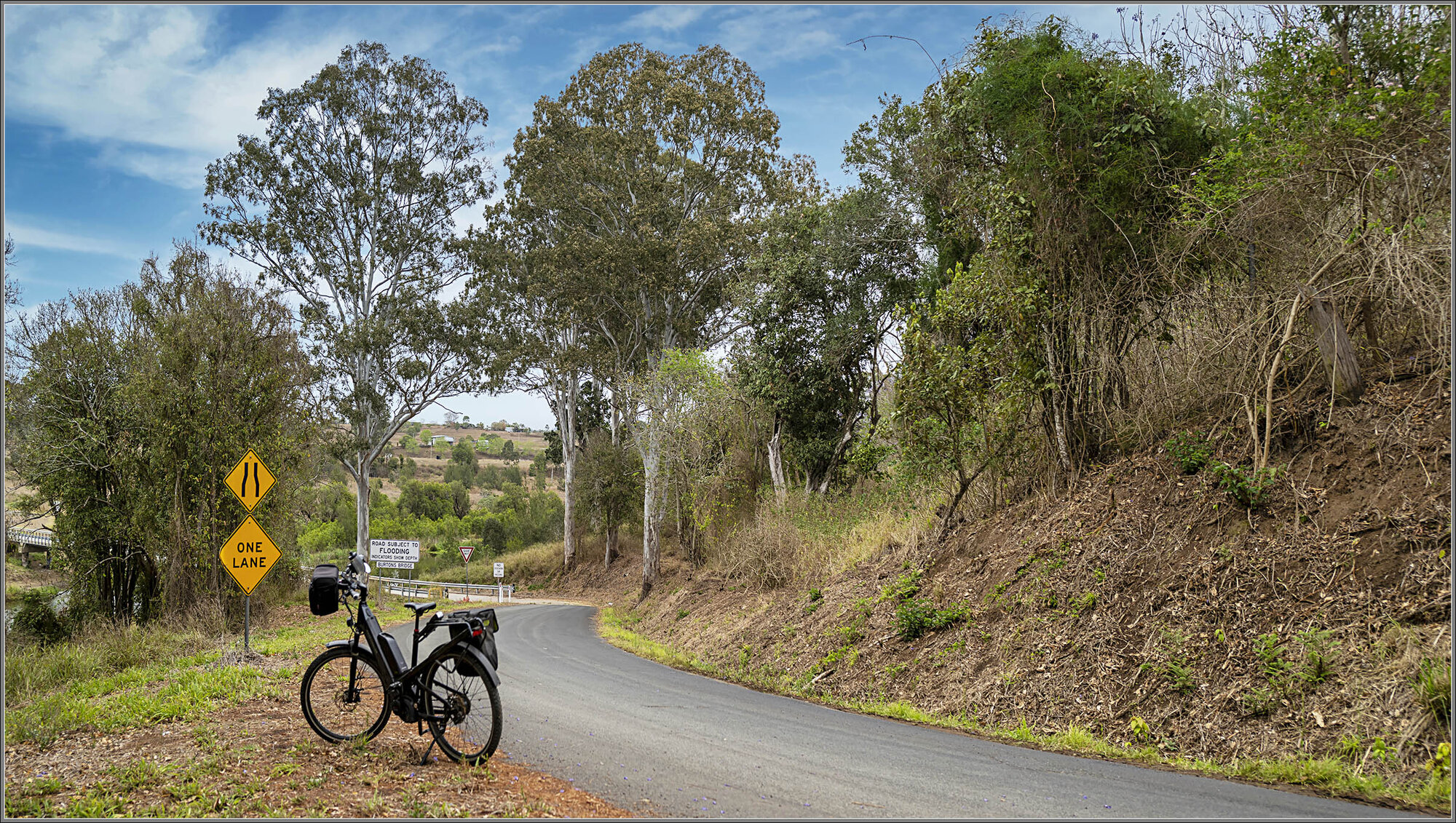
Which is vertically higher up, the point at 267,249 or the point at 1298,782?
the point at 267,249

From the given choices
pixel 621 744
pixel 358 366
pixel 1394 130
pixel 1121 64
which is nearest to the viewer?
pixel 621 744

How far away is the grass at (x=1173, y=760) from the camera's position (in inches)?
207

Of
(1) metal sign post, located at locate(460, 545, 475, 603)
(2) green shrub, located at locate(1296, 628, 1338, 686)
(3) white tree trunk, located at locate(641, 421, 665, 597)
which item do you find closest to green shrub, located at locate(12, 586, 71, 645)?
(1) metal sign post, located at locate(460, 545, 475, 603)

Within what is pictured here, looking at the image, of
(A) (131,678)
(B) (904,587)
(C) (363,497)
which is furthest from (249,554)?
(C) (363,497)

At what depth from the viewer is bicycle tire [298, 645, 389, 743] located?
612cm

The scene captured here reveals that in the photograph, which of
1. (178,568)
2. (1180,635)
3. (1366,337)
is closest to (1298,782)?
(1180,635)

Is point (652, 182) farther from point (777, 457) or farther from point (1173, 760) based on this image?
point (1173, 760)

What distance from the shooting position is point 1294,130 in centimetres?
853

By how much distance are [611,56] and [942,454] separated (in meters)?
23.9

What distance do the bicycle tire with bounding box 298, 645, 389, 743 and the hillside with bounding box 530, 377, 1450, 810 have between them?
219 inches

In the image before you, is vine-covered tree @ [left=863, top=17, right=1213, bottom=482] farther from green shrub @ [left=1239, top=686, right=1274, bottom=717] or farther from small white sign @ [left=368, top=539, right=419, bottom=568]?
small white sign @ [left=368, top=539, right=419, bottom=568]

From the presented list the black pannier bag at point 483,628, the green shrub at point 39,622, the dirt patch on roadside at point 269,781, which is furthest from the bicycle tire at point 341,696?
the green shrub at point 39,622

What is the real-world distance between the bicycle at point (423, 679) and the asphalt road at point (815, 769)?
779 millimetres

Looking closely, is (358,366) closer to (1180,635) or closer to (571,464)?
(571,464)
